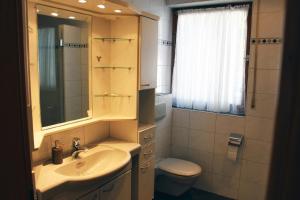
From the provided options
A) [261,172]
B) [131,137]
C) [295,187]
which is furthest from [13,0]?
[261,172]

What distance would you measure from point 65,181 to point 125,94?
1.03 meters

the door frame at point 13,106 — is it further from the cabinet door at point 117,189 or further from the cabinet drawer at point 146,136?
the cabinet drawer at point 146,136

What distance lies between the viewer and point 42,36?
1.84m

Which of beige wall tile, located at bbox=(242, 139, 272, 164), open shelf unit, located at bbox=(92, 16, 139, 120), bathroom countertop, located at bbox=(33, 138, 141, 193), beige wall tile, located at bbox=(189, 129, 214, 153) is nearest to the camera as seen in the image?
bathroom countertop, located at bbox=(33, 138, 141, 193)

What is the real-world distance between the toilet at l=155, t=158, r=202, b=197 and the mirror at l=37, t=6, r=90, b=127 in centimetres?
123

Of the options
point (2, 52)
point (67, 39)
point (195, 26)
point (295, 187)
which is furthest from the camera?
point (195, 26)

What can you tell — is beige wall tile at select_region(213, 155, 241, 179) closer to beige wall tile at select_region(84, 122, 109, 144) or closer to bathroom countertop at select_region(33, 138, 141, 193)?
bathroom countertop at select_region(33, 138, 141, 193)

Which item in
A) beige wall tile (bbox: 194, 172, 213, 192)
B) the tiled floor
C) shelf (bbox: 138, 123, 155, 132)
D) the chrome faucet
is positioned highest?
shelf (bbox: 138, 123, 155, 132)

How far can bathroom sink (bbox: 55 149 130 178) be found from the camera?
1898 mm

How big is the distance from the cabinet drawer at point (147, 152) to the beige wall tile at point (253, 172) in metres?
1.13

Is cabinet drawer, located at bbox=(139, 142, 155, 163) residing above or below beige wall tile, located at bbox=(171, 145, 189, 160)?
above

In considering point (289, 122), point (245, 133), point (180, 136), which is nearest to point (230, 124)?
point (245, 133)

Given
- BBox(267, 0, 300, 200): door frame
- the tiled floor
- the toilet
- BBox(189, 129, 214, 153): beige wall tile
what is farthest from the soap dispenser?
BBox(189, 129, 214, 153): beige wall tile

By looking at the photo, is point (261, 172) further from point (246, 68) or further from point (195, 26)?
point (195, 26)
